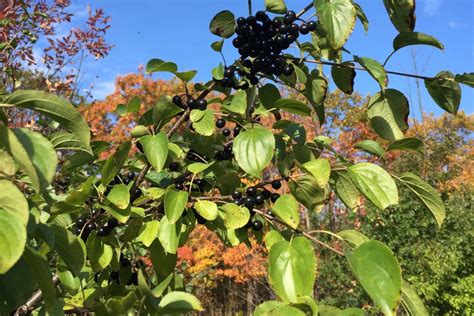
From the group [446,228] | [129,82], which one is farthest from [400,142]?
[129,82]

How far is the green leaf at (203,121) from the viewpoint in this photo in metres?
1.10

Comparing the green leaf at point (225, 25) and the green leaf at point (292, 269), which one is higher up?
the green leaf at point (225, 25)

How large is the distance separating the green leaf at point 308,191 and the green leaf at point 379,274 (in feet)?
0.80

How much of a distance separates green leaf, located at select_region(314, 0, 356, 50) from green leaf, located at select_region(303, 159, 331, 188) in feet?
0.78

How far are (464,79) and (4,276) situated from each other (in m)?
1.06

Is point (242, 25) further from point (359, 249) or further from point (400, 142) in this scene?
point (359, 249)

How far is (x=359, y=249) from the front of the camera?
85 cm

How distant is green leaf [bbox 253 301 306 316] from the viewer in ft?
2.56

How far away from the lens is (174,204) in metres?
1.03

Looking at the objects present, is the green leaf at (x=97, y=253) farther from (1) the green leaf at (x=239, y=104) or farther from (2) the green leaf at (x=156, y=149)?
(1) the green leaf at (x=239, y=104)

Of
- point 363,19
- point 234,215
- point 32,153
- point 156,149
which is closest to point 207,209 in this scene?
point 234,215

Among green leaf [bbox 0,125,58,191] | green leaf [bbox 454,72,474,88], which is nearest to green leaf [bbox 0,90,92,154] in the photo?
green leaf [bbox 0,125,58,191]

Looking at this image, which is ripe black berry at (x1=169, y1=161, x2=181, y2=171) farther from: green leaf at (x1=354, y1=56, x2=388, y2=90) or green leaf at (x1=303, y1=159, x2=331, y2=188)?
green leaf at (x1=354, y1=56, x2=388, y2=90)

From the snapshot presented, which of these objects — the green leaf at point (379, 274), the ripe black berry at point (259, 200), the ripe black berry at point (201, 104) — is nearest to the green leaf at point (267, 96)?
the ripe black berry at point (201, 104)
